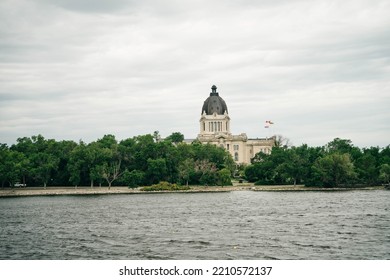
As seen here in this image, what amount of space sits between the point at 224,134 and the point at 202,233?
307 ft

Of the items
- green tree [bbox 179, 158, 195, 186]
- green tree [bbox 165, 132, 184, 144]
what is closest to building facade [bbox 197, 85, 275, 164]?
green tree [bbox 165, 132, 184, 144]

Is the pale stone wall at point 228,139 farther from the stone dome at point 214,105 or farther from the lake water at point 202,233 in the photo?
the lake water at point 202,233

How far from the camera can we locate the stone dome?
12200cm

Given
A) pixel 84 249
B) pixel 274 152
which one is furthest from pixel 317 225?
pixel 274 152

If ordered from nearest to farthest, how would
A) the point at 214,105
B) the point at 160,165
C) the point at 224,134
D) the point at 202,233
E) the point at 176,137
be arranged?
the point at 202,233, the point at 160,165, the point at 176,137, the point at 224,134, the point at 214,105

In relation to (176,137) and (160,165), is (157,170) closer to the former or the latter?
(160,165)

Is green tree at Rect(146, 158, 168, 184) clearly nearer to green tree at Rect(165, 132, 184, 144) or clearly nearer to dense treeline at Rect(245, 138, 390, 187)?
dense treeline at Rect(245, 138, 390, 187)

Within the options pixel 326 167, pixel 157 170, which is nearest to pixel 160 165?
pixel 157 170

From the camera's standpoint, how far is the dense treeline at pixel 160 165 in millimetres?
66562

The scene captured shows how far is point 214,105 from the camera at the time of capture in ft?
400

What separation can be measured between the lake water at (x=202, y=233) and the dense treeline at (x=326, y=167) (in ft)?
82.2

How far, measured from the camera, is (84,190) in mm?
67500

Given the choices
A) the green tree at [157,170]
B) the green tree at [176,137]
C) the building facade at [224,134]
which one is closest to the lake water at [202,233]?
the green tree at [157,170]
